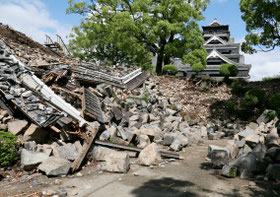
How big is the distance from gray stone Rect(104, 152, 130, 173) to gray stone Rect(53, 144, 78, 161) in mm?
974

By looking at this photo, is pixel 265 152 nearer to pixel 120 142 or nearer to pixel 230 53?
pixel 120 142

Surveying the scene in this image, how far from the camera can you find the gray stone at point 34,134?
5.46 metres

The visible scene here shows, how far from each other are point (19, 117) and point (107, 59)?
17942mm

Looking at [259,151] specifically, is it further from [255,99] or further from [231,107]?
[231,107]

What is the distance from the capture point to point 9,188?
13.5 feet

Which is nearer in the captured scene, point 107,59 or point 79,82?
point 79,82

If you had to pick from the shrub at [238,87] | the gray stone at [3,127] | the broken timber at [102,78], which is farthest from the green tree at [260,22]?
the gray stone at [3,127]

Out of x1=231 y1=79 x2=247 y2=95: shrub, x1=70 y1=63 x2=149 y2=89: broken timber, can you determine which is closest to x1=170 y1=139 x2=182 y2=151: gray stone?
x1=70 y1=63 x2=149 y2=89: broken timber

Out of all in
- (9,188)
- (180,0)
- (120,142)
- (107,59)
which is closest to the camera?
(9,188)

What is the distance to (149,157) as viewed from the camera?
5.76 meters

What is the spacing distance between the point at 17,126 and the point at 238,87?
563 inches

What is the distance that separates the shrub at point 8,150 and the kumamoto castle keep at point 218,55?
2662 cm

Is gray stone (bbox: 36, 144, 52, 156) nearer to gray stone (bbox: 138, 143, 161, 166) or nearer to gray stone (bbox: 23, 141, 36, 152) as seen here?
gray stone (bbox: 23, 141, 36, 152)

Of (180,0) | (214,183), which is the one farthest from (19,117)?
(180,0)
